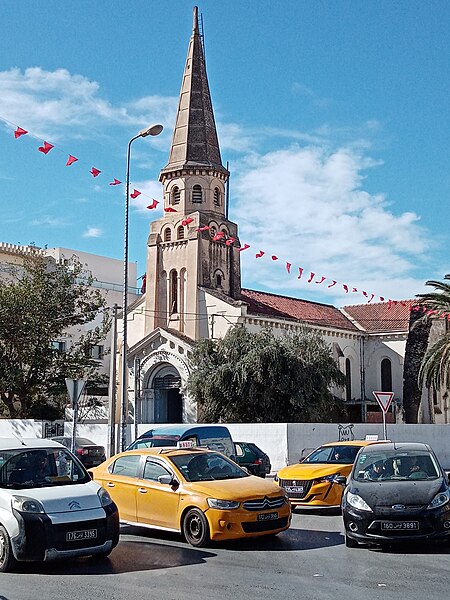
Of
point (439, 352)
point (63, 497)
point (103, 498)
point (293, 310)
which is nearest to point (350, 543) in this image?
point (103, 498)

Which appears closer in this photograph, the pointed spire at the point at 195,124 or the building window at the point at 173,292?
the building window at the point at 173,292

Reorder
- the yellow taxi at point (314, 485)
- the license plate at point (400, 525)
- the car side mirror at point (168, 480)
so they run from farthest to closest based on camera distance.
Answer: the yellow taxi at point (314, 485), the car side mirror at point (168, 480), the license plate at point (400, 525)

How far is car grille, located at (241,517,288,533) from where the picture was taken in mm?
11086

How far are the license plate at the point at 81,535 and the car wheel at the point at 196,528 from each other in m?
1.98

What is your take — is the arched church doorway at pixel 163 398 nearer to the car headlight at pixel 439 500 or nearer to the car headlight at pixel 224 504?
the car headlight at pixel 224 504

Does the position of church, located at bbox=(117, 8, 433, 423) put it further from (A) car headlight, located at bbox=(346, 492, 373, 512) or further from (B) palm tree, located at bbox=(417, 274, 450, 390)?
(A) car headlight, located at bbox=(346, 492, 373, 512)

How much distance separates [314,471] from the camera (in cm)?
1546

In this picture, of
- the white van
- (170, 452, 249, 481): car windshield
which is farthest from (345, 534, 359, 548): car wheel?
the white van

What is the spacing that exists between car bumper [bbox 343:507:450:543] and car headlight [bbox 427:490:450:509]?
0.31 feet

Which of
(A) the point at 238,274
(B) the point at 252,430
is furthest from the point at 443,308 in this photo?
(A) the point at 238,274

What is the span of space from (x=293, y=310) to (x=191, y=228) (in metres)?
8.78

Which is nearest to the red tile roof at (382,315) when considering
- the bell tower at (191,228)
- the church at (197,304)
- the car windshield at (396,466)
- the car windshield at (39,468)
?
the church at (197,304)

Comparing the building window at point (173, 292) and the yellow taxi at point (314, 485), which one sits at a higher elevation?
the building window at point (173, 292)

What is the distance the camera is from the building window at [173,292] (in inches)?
1821
